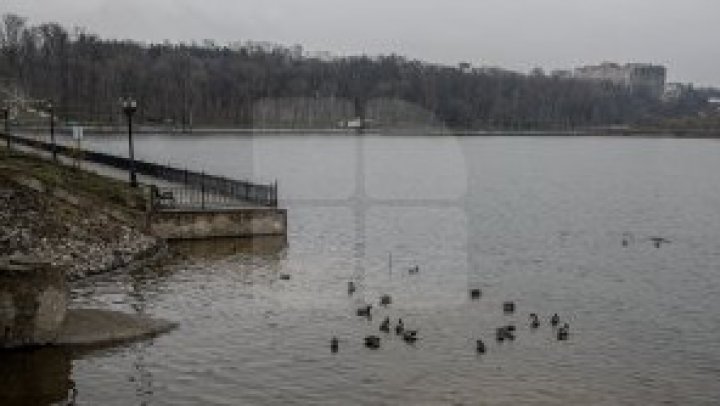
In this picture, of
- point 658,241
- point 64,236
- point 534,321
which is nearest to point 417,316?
point 534,321

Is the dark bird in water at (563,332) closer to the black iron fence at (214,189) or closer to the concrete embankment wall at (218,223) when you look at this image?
the concrete embankment wall at (218,223)

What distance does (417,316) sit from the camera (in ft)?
113

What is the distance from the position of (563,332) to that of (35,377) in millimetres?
17718

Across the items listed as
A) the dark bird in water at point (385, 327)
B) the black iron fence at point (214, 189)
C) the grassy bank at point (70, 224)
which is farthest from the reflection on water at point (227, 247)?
the dark bird in water at point (385, 327)

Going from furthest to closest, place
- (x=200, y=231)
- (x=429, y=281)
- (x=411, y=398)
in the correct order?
1. (x=200, y=231)
2. (x=429, y=281)
3. (x=411, y=398)

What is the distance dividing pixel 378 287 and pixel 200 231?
13260 mm

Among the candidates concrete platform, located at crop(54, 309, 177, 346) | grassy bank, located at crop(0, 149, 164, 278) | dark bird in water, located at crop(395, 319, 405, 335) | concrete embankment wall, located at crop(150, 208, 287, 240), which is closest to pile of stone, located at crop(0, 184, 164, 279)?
grassy bank, located at crop(0, 149, 164, 278)

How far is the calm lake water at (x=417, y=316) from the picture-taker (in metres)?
26.1

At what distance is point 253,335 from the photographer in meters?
30.9

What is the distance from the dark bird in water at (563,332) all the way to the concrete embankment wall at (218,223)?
21830 millimetres

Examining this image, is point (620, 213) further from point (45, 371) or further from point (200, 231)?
point (45, 371)

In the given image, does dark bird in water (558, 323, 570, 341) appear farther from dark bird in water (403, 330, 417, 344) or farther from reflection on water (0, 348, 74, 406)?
reflection on water (0, 348, 74, 406)

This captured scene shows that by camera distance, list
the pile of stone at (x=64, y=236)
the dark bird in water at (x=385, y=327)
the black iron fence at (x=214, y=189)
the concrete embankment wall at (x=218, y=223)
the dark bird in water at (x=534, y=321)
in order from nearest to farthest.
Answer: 1. the dark bird in water at (x=385, y=327)
2. the dark bird in water at (x=534, y=321)
3. the pile of stone at (x=64, y=236)
4. the concrete embankment wall at (x=218, y=223)
5. the black iron fence at (x=214, y=189)

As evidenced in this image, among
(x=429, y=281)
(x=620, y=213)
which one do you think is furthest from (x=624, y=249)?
(x=620, y=213)
